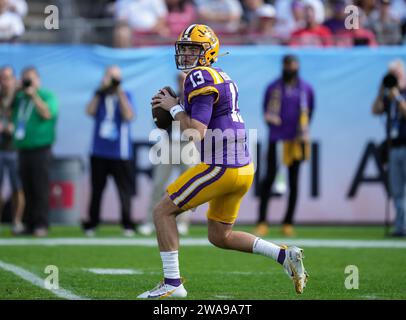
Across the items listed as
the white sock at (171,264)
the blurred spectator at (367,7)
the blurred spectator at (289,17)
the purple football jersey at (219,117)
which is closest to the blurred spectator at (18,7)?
the blurred spectator at (289,17)

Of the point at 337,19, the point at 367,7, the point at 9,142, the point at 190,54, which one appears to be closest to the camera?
the point at 190,54

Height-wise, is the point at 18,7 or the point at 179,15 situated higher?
the point at 18,7

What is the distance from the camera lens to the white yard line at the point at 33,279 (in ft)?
21.8

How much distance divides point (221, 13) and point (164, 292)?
8378 mm

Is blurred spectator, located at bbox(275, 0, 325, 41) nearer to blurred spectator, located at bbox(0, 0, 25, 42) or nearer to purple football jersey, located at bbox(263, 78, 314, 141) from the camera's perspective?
purple football jersey, located at bbox(263, 78, 314, 141)

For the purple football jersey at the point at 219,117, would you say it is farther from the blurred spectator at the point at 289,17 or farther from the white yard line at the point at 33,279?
the blurred spectator at the point at 289,17

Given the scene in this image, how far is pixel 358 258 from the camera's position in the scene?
9375 millimetres

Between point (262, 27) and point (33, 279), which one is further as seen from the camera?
point (262, 27)

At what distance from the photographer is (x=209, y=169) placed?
260 inches

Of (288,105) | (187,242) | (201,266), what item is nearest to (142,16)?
(288,105)

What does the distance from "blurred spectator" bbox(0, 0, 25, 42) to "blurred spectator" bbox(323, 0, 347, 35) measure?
14.7 ft

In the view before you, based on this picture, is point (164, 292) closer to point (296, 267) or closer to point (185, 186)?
point (185, 186)

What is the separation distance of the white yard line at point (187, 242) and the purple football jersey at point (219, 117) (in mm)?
3955
